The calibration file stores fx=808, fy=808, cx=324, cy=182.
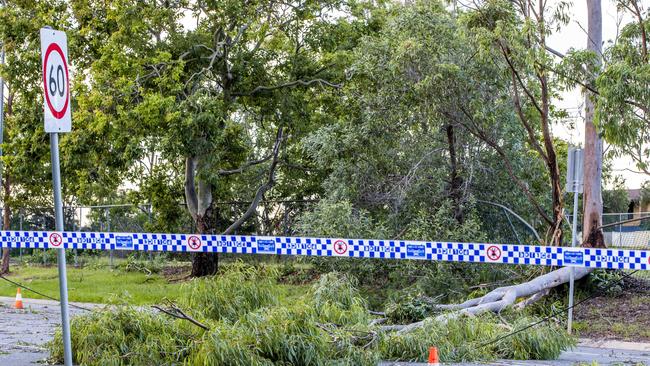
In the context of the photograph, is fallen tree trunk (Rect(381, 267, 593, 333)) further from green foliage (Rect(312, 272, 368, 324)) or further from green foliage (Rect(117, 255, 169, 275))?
green foliage (Rect(117, 255, 169, 275))

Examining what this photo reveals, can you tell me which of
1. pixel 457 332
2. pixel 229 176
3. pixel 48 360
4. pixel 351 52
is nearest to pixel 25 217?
pixel 229 176

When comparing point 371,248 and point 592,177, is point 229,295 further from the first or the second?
point 592,177

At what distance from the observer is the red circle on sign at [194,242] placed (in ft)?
46.7

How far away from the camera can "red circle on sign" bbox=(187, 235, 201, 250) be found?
14.2m

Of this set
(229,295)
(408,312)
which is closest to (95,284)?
(408,312)

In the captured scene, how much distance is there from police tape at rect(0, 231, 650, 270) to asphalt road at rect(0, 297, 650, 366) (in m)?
1.21

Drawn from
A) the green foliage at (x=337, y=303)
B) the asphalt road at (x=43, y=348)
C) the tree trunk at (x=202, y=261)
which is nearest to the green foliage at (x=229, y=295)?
the green foliage at (x=337, y=303)

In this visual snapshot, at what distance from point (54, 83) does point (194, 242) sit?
26.6 feet

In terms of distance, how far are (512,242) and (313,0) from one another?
749cm

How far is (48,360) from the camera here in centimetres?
939

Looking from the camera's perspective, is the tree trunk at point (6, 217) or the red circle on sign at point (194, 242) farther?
the tree trunk at point (6, 217)

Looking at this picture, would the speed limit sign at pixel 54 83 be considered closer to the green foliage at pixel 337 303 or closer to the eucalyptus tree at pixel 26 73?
the green foliage at pixel 337 303

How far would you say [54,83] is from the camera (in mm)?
6402

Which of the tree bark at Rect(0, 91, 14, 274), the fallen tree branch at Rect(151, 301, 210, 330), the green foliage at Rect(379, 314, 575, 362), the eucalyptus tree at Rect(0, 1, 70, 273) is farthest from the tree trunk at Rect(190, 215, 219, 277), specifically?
the fallen tree branch at Rect(151, 301, 210, 330)
